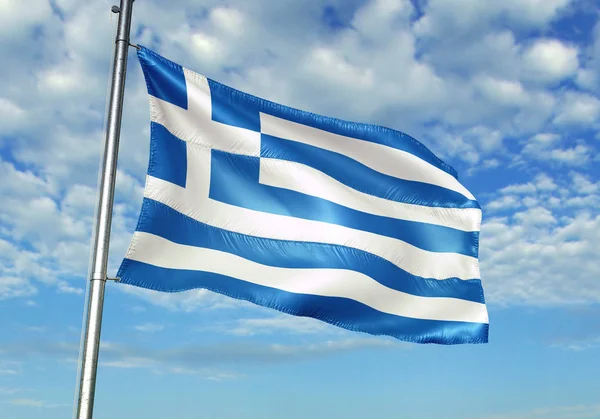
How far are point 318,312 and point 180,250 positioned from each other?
10.0ft

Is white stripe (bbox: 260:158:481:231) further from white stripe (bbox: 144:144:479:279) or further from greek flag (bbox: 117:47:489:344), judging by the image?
white stripe (bbox: 144:144:479:279)

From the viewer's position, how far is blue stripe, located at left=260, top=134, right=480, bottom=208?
1398 centimetres

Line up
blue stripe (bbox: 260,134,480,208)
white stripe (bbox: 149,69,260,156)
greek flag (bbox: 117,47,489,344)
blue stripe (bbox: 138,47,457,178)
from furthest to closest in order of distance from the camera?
blue stripe (bbox: 260,134,480,208) < blue stripe (bbox: 138,47,457,178) < white stripe (bbox: 149,69,260,156) < greek flag (bbox: 117,47,489,344)

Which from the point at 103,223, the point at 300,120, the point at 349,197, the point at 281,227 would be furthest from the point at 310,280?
the point at 103,223

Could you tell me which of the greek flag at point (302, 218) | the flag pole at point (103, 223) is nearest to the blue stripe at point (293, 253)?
the greek flag at point (302, 218)

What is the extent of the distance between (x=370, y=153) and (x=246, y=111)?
3.20 metres

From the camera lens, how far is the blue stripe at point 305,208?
12852 millimetres

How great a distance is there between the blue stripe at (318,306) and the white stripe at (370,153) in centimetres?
307

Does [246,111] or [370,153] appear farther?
[370,153]

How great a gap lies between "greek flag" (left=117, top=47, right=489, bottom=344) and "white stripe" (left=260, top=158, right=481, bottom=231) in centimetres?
3

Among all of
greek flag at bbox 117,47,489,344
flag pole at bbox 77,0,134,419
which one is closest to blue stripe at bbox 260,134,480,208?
greek flag at bbox 117,47,489,344

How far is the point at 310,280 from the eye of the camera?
13.3m

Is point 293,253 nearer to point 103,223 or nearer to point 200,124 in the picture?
point 200,124

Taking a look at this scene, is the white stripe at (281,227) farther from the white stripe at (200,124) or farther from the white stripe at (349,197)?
the white stripe at (349,197)
